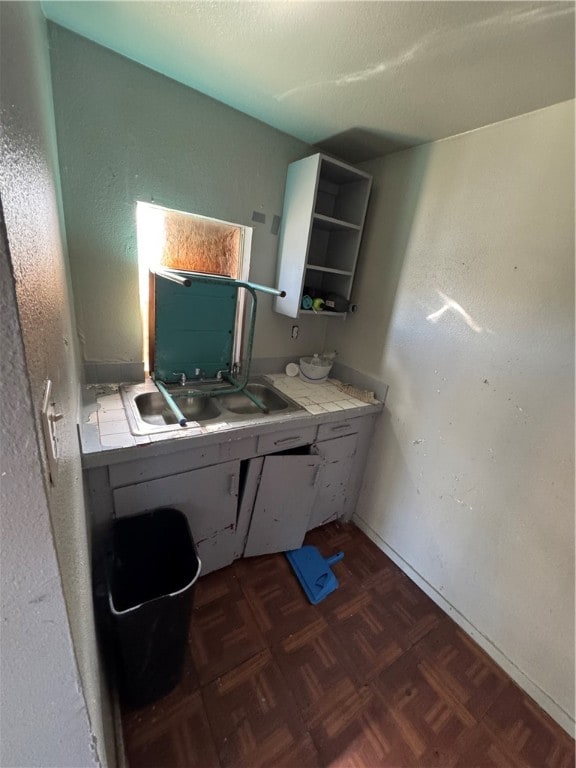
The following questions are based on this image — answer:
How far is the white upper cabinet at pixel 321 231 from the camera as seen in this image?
5.06 ft

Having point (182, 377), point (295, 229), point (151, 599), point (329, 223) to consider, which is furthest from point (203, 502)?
point (329, 223)

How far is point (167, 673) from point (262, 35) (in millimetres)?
2132

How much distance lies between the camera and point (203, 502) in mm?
1327

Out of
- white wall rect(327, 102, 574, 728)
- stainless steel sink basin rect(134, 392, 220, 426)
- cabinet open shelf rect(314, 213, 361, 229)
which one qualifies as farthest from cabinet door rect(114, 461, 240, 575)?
cabinet open shelf rect(314, 213, 361, 229)

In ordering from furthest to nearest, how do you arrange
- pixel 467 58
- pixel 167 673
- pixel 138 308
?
pixel 138 308
pixel 167 673
pixel 467 58

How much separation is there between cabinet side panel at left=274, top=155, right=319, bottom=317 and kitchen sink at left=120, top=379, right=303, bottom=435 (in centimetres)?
50

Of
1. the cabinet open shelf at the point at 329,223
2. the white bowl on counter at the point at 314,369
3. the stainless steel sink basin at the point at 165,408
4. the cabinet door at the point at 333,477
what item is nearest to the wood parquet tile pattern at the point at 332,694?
the cabinet door at the point at 333,477

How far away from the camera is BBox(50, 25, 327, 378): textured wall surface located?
1.15 metres

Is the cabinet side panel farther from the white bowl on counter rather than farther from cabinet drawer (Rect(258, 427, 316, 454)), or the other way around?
cabinet drawer (Rect(258, 427, 316, 454))

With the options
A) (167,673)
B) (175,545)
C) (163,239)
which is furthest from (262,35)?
(167,673)

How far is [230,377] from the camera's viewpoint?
175 cm

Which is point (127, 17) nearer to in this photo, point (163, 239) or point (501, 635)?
point (163, 239)

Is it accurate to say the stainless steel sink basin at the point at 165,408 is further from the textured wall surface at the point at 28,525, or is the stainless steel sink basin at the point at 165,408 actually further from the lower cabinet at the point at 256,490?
the textured wall surface at the point at 28,525

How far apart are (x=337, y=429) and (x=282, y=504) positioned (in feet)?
1.58
